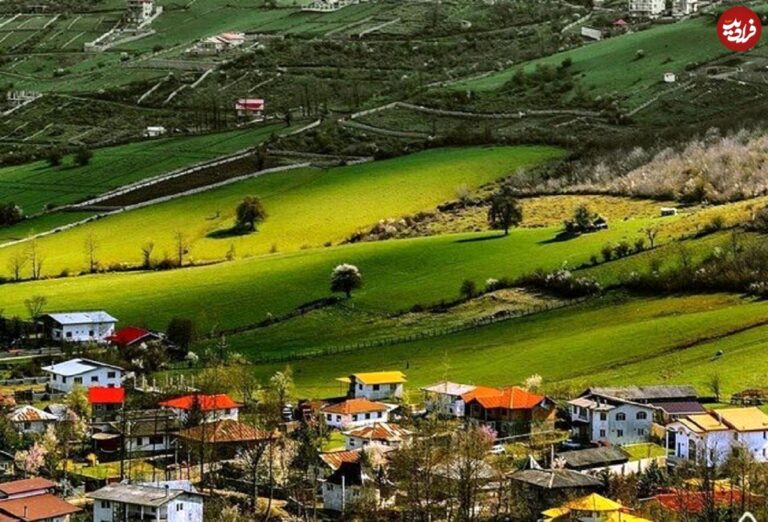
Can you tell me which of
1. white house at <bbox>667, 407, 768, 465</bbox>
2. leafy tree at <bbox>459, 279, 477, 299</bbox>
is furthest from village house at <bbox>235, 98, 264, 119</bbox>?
white house at <bbox>667, 407, 768, 465</bbox>

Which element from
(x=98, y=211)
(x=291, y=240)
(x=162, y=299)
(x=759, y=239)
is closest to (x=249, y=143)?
(x=98, y=211)

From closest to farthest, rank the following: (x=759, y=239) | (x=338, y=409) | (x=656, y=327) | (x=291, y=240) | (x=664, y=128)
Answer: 1. (x=338, y=409)
2. (x=656, y=327)
3. (x=759, y=239)
4. (x=291, y=240)
5. (x=664, y=128)

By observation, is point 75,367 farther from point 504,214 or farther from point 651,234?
point 504,214

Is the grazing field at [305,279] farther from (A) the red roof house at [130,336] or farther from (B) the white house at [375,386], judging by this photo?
(B) the white house at [375,386]

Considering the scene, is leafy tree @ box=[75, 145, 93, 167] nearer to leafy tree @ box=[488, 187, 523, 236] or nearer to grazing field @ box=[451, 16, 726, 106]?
Answer: grazing field @ box=[451, 16, 726, 106]

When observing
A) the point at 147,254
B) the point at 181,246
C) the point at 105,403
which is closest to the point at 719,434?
the point at 105,403

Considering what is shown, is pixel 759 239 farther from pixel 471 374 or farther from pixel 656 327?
pixel 471 374
